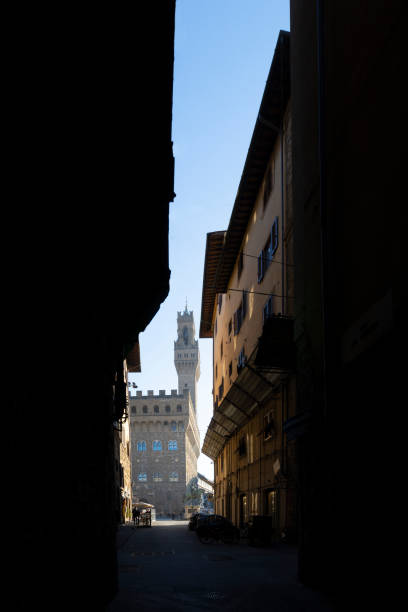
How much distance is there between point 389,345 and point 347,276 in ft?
6.87

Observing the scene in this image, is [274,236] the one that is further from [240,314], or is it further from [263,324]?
[240,314]

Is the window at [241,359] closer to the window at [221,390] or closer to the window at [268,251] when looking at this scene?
the window at [268,251]

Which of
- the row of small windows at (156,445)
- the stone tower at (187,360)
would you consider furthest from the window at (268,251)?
the stone tower at (187,360)

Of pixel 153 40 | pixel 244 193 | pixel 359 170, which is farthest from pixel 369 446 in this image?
pixel 244 193

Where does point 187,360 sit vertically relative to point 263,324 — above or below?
above

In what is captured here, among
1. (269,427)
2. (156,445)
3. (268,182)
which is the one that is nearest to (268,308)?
(269,427)

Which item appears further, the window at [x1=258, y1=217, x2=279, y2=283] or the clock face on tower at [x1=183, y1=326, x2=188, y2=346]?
the clock face on tower at [x1=183, y1=326, x2=188, y2=346]

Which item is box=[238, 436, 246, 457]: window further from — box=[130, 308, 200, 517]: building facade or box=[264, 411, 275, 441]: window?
box=[130, 308, 200, 517]: building facade

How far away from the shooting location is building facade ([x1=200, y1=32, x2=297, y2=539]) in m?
19.4

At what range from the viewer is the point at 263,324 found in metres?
21.0

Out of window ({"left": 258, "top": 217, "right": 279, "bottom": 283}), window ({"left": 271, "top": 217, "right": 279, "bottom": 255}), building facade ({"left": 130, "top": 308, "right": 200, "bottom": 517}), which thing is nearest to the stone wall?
building facade ({"left": 130, "top": 308, "right": 200, "bottom": 517})

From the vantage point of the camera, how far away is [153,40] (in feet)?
19.6

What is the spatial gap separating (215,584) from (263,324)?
35.5 ft

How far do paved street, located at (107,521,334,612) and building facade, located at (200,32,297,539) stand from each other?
164 inches
